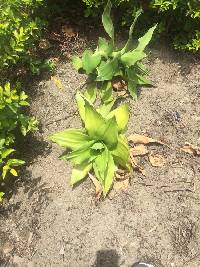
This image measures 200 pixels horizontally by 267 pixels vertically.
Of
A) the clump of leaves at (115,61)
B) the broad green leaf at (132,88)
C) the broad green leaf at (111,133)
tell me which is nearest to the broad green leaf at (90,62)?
the clump of leaves at (115,61)

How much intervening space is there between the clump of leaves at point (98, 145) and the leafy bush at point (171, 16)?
100cm

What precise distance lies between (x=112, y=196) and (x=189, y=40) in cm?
168

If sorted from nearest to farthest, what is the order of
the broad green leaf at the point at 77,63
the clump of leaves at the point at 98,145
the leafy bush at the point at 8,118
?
1. the leafy bush at the point at 8,118
2. the clump of leaves at the point at 98,145
3. the broad green leaf at the point at 77,63

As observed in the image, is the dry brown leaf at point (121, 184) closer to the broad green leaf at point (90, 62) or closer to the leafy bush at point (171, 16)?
the broad green leaf at point (90, 62)

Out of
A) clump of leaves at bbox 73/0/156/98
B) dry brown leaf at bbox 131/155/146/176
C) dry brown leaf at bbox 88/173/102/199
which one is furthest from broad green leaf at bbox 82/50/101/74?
dry brown leaf at bbox 88/173/102/199

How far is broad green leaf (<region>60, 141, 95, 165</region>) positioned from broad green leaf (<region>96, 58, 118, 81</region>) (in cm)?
65

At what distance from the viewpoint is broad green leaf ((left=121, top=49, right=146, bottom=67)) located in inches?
147

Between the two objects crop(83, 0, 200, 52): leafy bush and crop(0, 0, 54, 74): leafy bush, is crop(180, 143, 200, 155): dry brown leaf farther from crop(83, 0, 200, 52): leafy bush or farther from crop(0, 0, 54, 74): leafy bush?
crop(0, 0, 54, 74): leafy bush

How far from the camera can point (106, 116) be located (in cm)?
376

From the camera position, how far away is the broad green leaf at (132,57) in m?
3.75

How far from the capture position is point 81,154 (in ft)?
11.4

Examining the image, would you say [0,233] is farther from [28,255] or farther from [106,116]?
[106,116]

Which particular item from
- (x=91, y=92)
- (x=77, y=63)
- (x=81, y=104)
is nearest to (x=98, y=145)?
(x=81, y=104)

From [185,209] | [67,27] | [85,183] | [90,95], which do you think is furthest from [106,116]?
[67,27]
